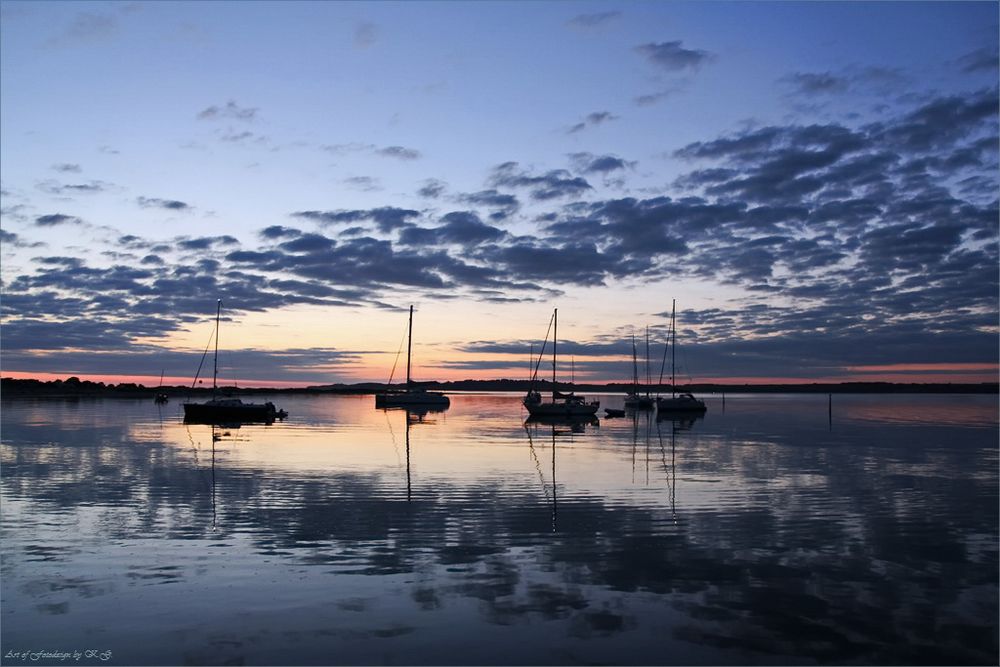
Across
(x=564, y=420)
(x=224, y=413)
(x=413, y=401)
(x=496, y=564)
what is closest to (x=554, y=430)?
(x=564, y=420)

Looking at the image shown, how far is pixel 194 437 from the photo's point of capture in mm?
54969

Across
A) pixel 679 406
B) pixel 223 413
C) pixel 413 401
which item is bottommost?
pixel 223 413

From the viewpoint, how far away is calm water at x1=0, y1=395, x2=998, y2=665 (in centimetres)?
1183

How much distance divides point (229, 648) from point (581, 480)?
21195 millimetres

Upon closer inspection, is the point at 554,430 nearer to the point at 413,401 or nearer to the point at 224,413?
the point at 224,413

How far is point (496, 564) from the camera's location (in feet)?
54.9

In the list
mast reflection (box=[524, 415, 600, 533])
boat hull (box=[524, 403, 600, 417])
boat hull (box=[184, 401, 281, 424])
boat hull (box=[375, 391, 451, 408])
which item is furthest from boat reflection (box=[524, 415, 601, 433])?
boat hull (box=[375, 391, 451, 408])

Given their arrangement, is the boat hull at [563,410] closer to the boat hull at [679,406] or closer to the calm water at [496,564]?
the boat hull at [679,406]

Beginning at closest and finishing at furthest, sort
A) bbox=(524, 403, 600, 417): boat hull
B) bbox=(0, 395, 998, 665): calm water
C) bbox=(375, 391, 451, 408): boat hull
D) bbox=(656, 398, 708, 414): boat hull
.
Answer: bbox=(0, 395, 998, 665): calm water, bbox=(524, 403, 600, 417): boat hull, bbox=(656, 398, 708, 414): boat hull, bbox=(375, 391, 451, 408): boat hull

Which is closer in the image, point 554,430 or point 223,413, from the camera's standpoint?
point 554,430

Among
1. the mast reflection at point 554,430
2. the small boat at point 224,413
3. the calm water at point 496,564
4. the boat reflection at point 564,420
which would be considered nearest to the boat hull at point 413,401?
the boat reflection at point 564,420

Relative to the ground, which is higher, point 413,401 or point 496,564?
point 413,401

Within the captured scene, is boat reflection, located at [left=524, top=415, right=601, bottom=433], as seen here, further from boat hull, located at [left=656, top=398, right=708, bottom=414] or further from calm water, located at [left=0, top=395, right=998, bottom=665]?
calm water, located at [left=0, top=395, right=998, bottom=665]

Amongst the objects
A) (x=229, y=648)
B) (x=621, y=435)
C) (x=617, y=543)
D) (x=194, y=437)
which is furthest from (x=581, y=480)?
(x=194, y=437)
